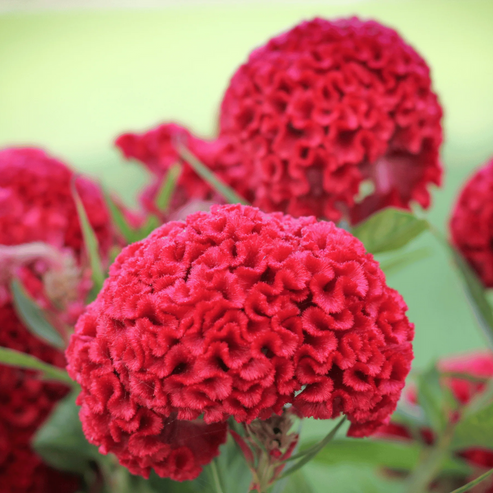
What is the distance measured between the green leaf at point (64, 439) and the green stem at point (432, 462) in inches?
17.5

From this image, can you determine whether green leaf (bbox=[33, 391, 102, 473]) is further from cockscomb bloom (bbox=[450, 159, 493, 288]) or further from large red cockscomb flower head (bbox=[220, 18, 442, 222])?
cockscomb bloom (bbox=[450, 159, 493, 288])

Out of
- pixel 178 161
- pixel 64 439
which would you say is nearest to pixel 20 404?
pixel 64 439

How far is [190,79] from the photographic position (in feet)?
4.07

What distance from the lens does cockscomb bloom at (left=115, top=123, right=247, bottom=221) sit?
2.20 ft

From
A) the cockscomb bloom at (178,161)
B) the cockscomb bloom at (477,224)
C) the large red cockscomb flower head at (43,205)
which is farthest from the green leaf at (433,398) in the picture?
the large red cockscomb flower head at (43,205)

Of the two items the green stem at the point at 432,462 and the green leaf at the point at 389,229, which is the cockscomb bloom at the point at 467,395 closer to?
the green stem at the point at 432,462

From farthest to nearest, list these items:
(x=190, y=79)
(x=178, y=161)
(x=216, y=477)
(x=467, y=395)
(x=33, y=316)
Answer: (x=190, y=79), (x=467, y=395), (x=178, y=161), (x=33, y=316), (x=216, y=477)

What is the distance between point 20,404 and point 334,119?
56 centimetres

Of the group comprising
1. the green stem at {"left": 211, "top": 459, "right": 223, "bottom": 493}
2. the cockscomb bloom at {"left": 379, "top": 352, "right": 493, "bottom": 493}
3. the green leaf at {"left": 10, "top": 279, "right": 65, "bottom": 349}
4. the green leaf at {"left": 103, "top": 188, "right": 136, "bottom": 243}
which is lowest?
the cockscomb bloom at {"left": 379, "top": 352, "right": 493, "bottom": 493}

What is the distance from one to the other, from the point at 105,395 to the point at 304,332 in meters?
0.15

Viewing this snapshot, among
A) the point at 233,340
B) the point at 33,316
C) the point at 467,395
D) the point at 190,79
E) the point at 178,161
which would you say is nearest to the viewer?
the point at 233,340

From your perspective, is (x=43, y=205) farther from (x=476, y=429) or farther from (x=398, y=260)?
(x=476, y=429)

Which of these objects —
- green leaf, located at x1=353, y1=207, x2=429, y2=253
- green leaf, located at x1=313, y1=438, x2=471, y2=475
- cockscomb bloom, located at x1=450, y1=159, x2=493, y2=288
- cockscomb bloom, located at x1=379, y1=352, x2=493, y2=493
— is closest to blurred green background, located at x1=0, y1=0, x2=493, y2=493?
cockscomb bloom, located at x1=379, y1=352, x2=493, y2=493

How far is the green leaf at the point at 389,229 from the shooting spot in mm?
525
